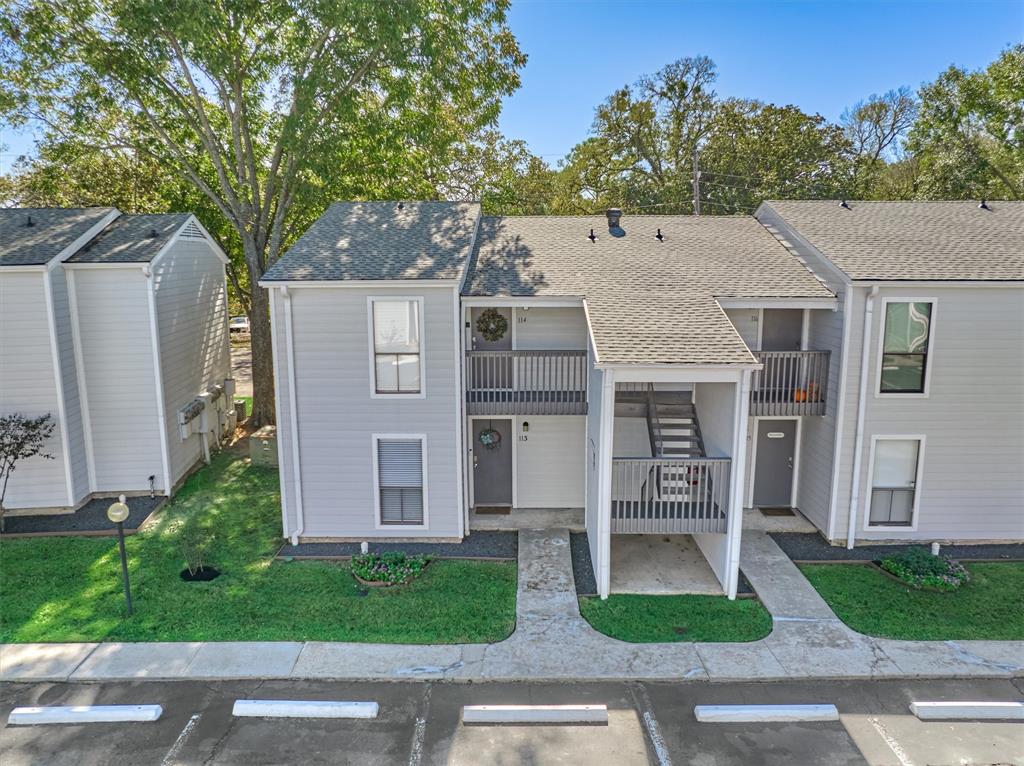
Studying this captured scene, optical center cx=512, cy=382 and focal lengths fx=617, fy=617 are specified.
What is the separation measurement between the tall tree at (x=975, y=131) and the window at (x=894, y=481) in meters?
18.8

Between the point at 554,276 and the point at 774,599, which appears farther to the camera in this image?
the point at 554,276

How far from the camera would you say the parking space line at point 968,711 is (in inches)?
279

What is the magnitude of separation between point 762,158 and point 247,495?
28.9 metres

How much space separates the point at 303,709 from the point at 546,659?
10.0ft

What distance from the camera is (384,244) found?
12445mm

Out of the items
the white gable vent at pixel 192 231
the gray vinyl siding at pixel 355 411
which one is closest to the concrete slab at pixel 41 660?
the gray vinyl siding at pixel 355 411

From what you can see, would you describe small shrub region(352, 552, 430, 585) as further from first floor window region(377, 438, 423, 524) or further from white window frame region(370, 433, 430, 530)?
first floor window region(377, 438, 423, 524)

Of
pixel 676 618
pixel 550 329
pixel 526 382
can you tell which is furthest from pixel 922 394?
pixel 526 382

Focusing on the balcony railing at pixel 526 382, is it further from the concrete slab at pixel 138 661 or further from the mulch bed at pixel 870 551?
the concrete slab at pixel 138 661

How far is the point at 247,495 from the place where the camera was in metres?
14.0

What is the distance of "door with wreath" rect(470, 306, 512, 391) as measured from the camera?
472 inches

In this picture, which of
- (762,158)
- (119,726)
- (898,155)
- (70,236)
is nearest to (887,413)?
(119,726)

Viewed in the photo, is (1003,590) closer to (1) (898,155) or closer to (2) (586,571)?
(2) (586,571)

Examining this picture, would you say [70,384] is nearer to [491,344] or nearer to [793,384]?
[491,344]
